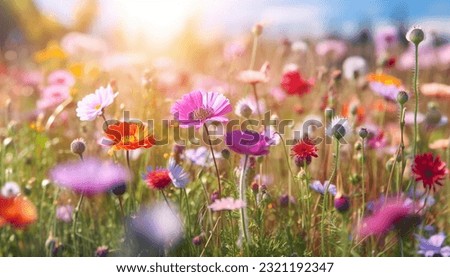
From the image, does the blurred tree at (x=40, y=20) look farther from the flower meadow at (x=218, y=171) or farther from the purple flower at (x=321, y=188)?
the purple flower at (x=321, y=188)

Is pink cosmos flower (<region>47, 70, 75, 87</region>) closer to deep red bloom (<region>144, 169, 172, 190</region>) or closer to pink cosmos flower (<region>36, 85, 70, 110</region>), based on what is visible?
pink cosmos flower (<region>36, 85, 70, 110</region>)

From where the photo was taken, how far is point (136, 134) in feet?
2.66

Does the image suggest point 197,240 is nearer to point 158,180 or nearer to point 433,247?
point 158,180

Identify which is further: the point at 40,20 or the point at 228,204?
the point at 40,20

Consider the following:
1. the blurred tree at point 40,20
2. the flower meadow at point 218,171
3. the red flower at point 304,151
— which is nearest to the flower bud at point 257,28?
the flower meadow at point 218,171

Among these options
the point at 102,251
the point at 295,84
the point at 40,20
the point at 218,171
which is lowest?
the point at 102,251

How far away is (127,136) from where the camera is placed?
2.65 feet

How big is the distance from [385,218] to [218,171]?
0.21 metres

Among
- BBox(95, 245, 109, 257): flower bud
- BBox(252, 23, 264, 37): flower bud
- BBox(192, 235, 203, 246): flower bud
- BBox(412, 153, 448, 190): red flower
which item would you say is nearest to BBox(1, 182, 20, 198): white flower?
BBox(95, 245, 109, 257): flower bud

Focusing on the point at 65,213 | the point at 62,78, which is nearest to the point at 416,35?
the point at 65,213

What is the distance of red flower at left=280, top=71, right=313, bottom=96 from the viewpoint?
1026 millimetres

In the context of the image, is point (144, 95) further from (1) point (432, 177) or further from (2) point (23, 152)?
(1) point (432, 177)

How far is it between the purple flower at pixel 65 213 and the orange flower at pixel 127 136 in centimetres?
19
